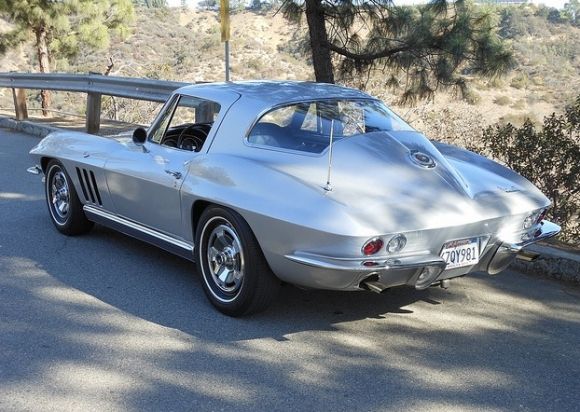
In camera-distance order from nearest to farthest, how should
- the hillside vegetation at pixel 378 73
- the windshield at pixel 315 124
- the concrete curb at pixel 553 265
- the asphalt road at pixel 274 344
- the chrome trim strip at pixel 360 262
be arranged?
the asphalt road at pixel 274 344 < the chrome trim strip at pixel 360 262 < the windshield at pixel 315 124 < the concrete curb at pixel 553 265 < the hillside vegetation at pixel 378 73

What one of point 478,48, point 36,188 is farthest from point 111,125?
point 478,48

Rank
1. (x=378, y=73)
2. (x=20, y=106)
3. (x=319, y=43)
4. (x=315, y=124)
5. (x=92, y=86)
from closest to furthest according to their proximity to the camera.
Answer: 1. (x=315, y=124)
2. (x=319, y=43)
3. (x=378, y=73)
4. (x=92, y=86)
5. (x=20, y=106)

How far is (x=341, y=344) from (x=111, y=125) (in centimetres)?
978

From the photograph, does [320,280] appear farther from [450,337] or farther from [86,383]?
[86,383]

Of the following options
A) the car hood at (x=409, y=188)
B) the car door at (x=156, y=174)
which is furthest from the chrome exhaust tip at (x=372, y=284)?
the car door at (x=156, y=174)

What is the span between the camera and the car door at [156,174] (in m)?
4.60

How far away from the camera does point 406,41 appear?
9.32m

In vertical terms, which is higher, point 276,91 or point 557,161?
point 276,91

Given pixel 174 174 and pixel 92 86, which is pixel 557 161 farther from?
pixel 92 86

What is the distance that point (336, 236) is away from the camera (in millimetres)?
3535

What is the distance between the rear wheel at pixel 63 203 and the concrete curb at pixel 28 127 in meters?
6.08

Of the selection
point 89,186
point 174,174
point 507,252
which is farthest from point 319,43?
point 507,252

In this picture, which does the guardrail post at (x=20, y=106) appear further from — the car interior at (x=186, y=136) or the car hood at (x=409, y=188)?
the car hood at (x=409, y=188)

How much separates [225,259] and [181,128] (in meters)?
1.42
